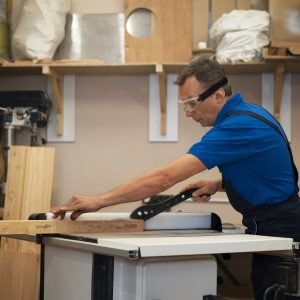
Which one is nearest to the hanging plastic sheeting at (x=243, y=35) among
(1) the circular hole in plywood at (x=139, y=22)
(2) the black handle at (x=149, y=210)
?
(1) the circular hole in plywood at (x=139, y=22)

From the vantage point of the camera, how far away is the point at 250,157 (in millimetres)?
Answer: 2064

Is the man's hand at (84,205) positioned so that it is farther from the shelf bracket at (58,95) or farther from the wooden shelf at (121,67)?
the shelf bracket at (58,95)

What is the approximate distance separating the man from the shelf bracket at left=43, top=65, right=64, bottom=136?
5.57 ft

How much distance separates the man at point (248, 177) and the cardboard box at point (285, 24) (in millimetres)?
1113

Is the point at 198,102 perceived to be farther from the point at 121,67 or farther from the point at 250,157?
the point at 121,67

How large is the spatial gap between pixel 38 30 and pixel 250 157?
6.47ft

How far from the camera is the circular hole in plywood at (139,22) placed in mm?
3637

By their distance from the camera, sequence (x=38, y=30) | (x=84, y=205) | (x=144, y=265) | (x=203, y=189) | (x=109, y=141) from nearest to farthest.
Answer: (x=144, y=265) < (x=84, y=205) < (x=203, y=189) < (x=38, y=30) < (x=109, y=141)

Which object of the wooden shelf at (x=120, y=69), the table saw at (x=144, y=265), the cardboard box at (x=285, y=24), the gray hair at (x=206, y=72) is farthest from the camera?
the wooden shelf at (x=120, y=69)

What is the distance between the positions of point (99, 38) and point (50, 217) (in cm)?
190

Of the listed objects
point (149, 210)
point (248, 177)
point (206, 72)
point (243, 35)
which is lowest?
point (149, 210)

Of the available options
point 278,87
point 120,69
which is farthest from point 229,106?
point 120,69

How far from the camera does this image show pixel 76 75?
3.79 meters

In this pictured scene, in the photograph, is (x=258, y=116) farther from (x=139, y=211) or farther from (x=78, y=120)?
(x=78, y=120)
